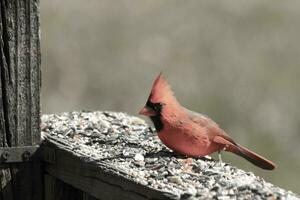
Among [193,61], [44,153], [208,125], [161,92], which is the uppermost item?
[161,92]

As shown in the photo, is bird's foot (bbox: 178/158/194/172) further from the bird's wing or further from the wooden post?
the wooden post

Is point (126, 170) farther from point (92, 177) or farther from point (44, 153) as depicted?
point (44, 153)

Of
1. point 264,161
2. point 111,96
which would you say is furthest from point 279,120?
point 264,161

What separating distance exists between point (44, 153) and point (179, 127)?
0.53 metres

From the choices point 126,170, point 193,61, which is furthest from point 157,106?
point 193,61

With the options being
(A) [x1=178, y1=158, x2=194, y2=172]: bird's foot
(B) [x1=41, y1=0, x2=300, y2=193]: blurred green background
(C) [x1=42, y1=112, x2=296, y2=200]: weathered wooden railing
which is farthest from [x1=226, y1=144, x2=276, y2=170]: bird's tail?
(B) [x1=41, y1=0, x2=300, y2=193]: blurred green background

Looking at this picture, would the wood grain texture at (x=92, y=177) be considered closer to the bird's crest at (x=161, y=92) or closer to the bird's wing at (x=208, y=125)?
the bird's crest at (x=161, y=92)

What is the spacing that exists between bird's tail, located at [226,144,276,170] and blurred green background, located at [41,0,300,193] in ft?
15.5

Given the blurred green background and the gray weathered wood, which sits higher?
the gray weathered wood

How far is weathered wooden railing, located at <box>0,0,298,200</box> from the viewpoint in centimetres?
332

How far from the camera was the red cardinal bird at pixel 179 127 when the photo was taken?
12.3 ft

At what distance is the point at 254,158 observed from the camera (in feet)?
13.2

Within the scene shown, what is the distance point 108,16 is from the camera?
12.2m

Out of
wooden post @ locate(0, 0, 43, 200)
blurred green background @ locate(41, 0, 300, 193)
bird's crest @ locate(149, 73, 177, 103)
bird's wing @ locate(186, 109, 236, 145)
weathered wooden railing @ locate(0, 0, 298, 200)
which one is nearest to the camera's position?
weathered wooden railing @ locate(0, 0, 298, 200)
